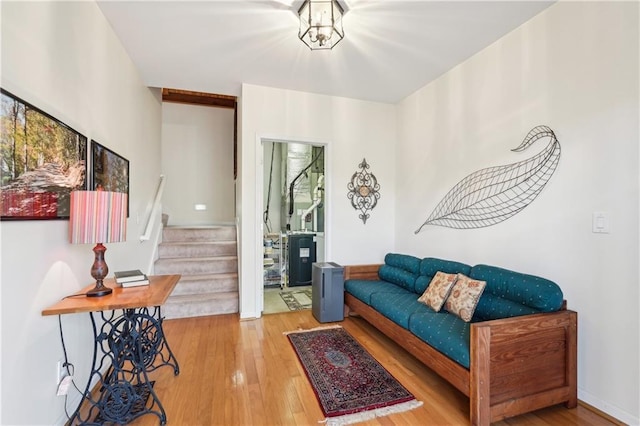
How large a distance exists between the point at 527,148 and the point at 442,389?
6.42 feet

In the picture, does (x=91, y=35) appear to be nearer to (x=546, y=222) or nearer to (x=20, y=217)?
(x=20, y=217)

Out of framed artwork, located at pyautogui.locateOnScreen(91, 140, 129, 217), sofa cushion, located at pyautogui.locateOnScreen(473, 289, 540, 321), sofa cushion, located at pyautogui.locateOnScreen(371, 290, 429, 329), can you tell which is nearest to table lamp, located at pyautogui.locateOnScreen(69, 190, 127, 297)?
framed artwork, located at pyautogui.locateOnScreen(91, 140, 129, 217)

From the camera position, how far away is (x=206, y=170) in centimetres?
545

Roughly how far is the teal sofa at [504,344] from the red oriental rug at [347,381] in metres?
0.34

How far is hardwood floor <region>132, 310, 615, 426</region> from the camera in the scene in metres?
1.79

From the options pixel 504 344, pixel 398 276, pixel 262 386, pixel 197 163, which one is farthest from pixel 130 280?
pixel 197 163

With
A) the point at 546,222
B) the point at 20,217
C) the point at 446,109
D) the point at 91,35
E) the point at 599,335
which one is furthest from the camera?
the point at 446,109

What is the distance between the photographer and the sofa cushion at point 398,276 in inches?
125

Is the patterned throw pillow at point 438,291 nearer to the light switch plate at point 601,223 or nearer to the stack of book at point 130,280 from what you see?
the light switch plate at point 601,223

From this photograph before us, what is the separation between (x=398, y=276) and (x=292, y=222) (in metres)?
2.87

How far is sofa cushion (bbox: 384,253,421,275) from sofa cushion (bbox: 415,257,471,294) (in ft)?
0.26

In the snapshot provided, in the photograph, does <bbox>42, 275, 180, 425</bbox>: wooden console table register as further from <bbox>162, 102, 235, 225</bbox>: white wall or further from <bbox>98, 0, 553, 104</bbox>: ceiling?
<bbox>162, 102, 235, 225</bbox>: white wall

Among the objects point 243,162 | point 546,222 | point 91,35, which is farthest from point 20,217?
point 546,222

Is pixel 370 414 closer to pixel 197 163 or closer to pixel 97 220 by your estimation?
pixel 97 220
